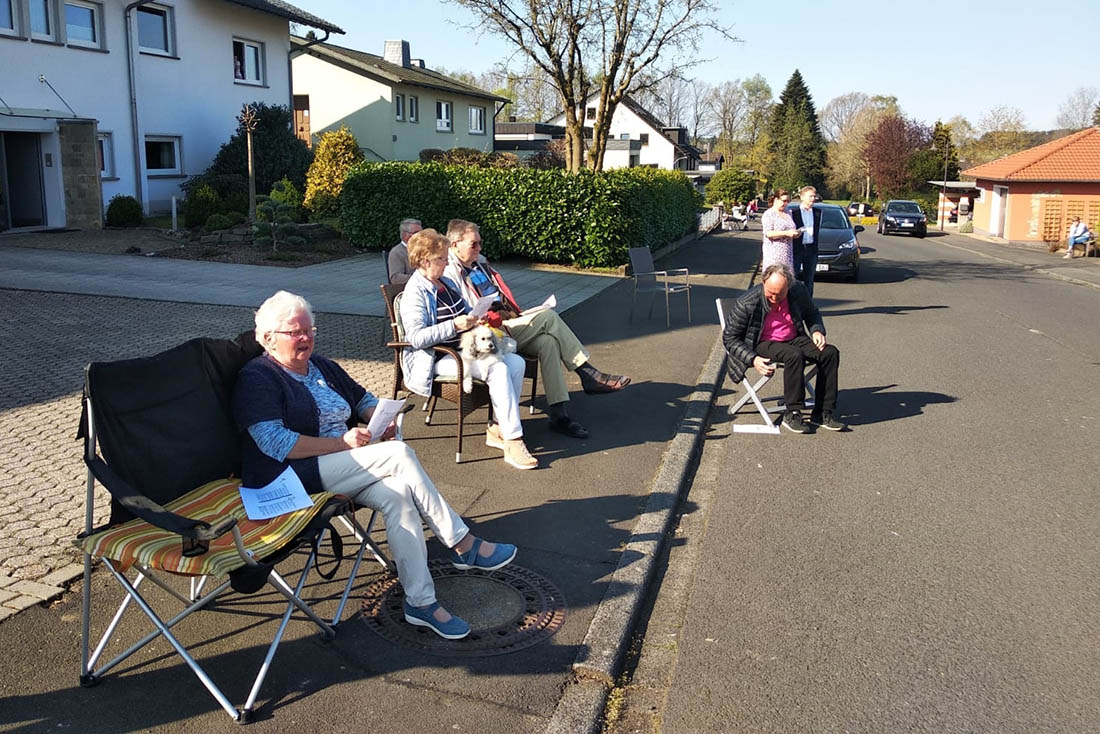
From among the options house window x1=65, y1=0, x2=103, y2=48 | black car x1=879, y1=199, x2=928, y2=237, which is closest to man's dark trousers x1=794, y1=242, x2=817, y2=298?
house window x1=65, y1=0, x2=103, y2=48

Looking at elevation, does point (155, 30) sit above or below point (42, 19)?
above

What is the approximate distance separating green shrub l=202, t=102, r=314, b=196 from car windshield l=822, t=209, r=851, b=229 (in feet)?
48.8

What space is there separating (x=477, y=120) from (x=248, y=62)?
64.1 ft

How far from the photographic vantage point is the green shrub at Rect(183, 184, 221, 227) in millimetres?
22672

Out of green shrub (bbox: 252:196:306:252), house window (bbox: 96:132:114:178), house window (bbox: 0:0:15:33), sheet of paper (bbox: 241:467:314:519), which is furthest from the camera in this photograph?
house window (bbox: 96:132:114:178)

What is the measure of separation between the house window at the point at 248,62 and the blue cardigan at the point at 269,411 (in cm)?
2704

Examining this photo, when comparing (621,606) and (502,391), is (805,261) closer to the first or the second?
(502,391)

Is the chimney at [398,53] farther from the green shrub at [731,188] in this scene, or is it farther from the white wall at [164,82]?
the green shrub at [731,188]

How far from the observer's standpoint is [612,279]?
57.5 ft

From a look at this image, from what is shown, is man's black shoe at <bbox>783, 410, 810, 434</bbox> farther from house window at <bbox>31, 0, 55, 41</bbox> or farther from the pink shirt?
house window at <bbox>31, 0, 55, 41</bbox>

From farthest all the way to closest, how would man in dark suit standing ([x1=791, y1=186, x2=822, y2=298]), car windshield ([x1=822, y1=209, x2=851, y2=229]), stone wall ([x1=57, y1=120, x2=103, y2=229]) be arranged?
stone wall ([x1=57, y1=120, x2=103, y2=229]), car windshield ([x1=822, y1=209, x2=851, y2=229]), man in dark suit standing ([x1=791, y1=186, x2=822, y2=298])

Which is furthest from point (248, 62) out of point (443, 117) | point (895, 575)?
point (895, 575)

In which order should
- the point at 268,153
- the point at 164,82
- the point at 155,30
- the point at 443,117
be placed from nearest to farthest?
the point at 164,82 < the point at 155,30 < the point at 268,153 < the point at 443,117

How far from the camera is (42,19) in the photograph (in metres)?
21.5
